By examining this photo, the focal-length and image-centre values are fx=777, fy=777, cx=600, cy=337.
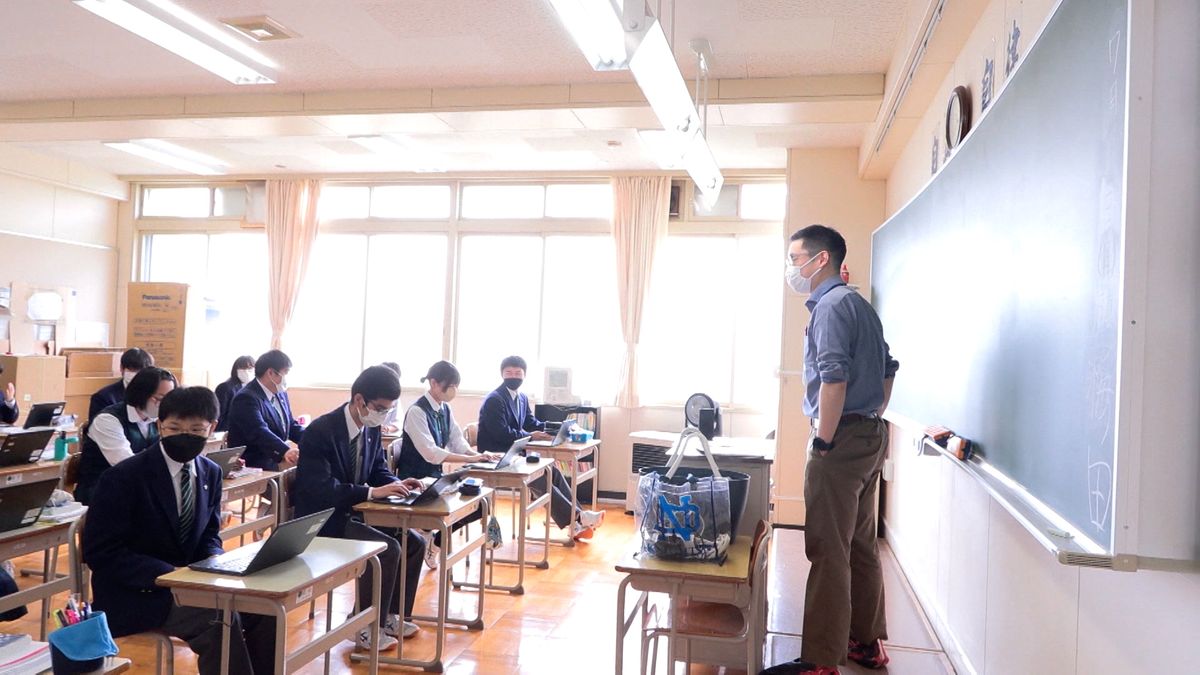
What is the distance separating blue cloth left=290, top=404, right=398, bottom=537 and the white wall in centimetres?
265

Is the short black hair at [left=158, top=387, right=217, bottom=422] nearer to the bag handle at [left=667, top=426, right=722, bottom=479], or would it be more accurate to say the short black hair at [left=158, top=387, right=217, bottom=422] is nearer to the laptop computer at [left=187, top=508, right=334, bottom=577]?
the laptop computer at [left=187, top=508, right=334, bottom=577]

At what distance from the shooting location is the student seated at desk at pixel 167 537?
2564 mm

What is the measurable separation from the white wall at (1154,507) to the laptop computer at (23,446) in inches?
188

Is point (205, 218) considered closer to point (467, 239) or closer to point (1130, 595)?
point (467, 239)

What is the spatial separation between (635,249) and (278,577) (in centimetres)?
573

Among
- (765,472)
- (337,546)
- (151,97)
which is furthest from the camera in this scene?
(151,97)

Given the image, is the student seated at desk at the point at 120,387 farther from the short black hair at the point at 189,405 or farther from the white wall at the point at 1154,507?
the white wall at the point at 1154,507

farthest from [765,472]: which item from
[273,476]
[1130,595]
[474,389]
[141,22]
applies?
[474,389]

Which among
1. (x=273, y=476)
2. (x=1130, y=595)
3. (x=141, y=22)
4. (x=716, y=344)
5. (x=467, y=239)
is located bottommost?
(x=273, y=476)

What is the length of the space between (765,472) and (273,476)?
8.88 feet

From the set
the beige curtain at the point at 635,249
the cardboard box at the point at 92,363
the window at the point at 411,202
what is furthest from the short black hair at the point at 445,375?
the cardboard box at the point at 92,363

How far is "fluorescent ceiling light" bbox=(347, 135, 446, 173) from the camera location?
6793 mm

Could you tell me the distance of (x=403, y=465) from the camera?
15.2 feet

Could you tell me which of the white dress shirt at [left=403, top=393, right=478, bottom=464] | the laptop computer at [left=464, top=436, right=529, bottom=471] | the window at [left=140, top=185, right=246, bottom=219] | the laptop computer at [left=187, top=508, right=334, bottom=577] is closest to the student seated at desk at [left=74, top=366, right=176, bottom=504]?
the white dress shirt at [left=403, top=393, right=478, bottom=464]
